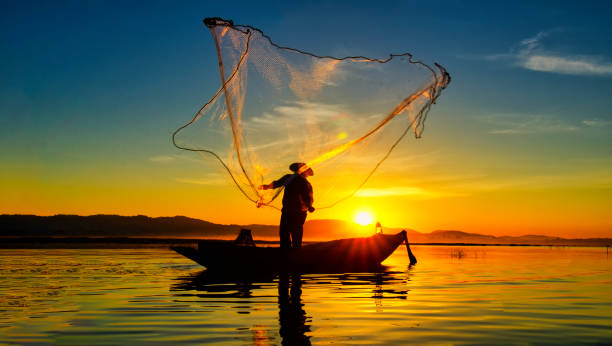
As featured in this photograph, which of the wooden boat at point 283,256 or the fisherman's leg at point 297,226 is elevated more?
the fisherman's leg at point 297,226

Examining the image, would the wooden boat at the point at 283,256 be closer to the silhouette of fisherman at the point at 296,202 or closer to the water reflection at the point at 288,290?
the water reflection at the point at 288,290

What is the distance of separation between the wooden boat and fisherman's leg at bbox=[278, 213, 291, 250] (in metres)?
0.25


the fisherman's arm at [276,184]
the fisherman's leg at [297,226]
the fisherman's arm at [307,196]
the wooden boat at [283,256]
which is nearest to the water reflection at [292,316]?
the fisherman's arm at [276,184]

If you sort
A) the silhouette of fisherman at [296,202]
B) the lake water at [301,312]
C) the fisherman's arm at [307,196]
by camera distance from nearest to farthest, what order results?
the lake water at [301,312] → the silhouette of fisherman at [296,202] → the fisherman's arm at [307,196]

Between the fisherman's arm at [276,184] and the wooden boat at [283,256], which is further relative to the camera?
the wooden boat at [283,256]

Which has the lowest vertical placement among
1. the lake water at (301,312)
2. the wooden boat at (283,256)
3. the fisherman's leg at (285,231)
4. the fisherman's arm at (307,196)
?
the lake water at (301,312)

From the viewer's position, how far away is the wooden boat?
19.8 m

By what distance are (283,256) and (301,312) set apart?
375 inches

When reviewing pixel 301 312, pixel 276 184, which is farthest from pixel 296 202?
pixel 301 312

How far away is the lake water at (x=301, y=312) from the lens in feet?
25.7

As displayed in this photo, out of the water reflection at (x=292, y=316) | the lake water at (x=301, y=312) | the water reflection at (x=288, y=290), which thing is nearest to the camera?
the water reflection at (x=292, y=316)

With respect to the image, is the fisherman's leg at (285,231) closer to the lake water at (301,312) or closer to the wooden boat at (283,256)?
the wooden boat at (283,256)

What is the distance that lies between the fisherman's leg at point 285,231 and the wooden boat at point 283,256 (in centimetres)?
25

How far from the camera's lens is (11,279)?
17125mm
